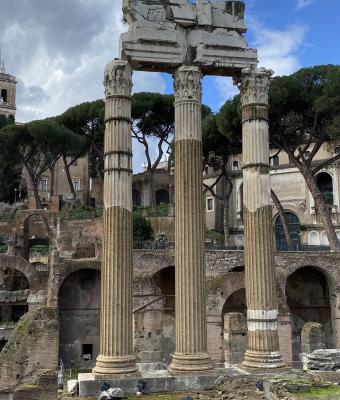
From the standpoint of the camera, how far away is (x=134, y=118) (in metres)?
32.3

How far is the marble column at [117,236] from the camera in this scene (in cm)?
893

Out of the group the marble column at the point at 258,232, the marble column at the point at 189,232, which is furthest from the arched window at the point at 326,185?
the marble column at the point at 189,232

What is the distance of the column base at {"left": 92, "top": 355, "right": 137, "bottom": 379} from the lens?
874cm

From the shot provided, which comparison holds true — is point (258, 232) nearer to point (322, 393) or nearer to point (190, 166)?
point (190, 166)

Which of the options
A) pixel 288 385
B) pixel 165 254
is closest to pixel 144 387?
pixel 288 385

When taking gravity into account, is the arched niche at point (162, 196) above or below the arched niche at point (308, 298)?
above

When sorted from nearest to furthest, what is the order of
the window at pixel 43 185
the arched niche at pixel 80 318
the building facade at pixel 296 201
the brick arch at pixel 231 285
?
1. the brick arch at pixel 231 285
2. the arched niche at pixel 80 318
3. the building facade at pixel 296 201
4. the window at pixel 43 185

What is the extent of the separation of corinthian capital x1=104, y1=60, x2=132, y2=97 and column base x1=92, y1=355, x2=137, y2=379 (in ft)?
15.2

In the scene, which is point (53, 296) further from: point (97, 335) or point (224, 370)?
point (224, 370)

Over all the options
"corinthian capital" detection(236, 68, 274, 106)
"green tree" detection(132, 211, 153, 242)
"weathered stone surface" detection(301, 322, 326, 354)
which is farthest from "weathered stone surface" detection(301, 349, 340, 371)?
"green tree" detection(132, 211, 153, 242)

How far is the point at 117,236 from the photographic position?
923 centimetres

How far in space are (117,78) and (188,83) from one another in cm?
130

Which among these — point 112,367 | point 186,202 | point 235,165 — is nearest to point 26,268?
point 112,367

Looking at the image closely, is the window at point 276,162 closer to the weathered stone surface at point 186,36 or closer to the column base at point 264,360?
the weathered stone surface at point 186,36
